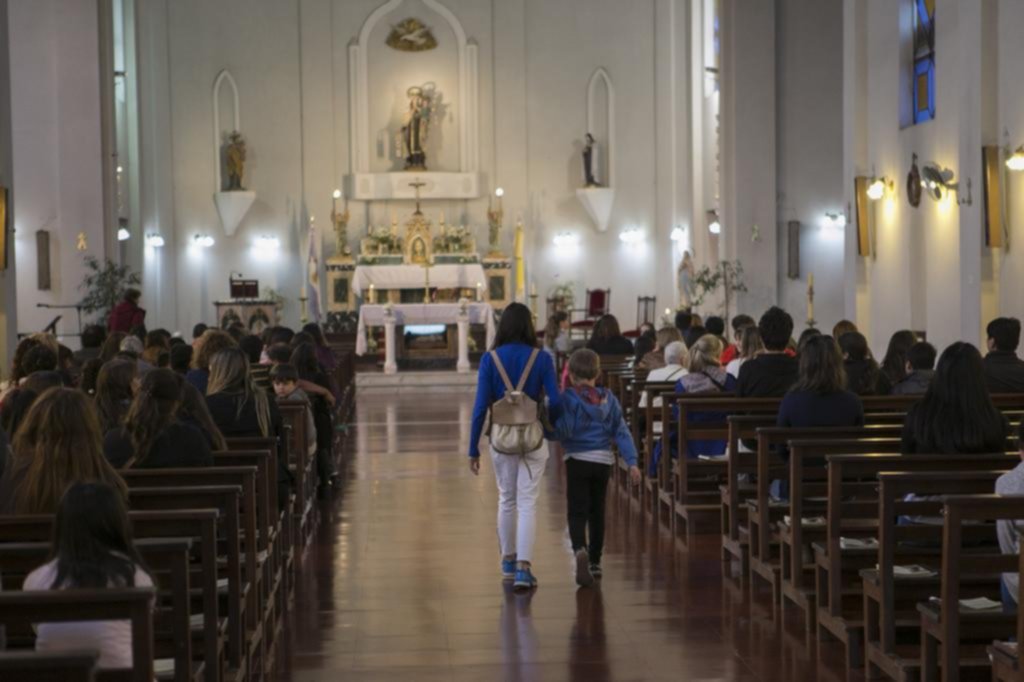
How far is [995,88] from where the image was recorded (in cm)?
1383

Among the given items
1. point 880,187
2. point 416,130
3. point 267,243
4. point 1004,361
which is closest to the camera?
point 1004,361

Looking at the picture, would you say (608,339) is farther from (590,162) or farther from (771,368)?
(590,162)

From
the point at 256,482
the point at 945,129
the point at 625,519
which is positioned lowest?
the point at 625,519

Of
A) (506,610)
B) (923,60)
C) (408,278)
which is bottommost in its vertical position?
(506,610)

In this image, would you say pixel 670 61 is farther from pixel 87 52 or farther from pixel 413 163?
pixel 87 52

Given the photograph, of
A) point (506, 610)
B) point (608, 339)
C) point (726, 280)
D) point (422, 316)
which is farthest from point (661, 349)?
point (422, 316)

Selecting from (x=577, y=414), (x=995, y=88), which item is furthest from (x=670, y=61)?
(x=577, y=414)

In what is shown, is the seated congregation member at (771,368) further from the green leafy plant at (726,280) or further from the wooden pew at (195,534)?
the green leafy plant at (726,280)

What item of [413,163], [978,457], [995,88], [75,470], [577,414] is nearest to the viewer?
[75,470]

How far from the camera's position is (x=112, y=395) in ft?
22.6

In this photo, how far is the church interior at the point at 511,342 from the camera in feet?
18.7

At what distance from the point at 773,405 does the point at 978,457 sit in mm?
3167

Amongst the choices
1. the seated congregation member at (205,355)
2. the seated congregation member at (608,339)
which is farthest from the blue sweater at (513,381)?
the seated congregation member at (608,339)

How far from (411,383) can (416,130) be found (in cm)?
743
